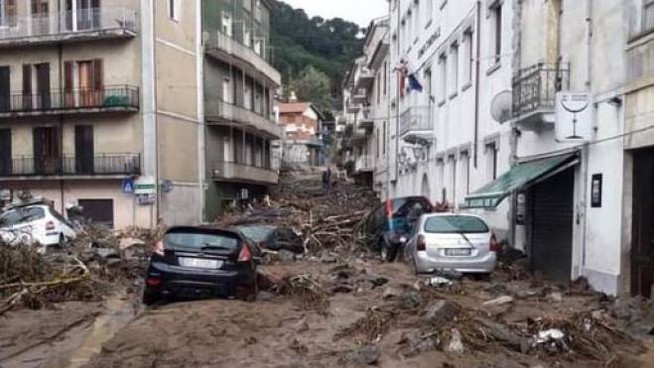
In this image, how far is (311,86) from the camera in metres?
111

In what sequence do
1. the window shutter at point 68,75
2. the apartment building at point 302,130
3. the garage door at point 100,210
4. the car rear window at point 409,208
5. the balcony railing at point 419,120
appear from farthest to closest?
the apartment building at point 302,130
the window shutter at point 68,75
the garage door at point 100,210
the balcony railing at point 419,120
the car rear window at point 409,208

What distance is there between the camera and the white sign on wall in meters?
13.3

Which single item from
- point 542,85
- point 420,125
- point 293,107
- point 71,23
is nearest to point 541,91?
point 542,85

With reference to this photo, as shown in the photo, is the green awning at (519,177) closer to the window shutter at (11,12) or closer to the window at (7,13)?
the window shutter at (11,12)

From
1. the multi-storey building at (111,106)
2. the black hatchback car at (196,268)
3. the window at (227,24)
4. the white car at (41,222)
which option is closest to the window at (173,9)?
the multi-storey building at (111,106)

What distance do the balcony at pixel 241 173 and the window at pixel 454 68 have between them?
19.7 m

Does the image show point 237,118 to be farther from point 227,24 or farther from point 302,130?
point 302,130

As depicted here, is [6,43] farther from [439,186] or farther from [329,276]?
[329,276]

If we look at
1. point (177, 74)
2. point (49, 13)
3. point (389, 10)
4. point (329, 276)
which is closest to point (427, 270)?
point (329, 276)

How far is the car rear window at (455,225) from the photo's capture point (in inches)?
607

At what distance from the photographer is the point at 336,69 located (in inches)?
4648

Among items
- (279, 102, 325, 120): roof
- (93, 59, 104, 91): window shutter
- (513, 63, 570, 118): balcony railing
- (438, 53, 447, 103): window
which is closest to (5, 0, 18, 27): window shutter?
(93, 59, 104, 91): window shutter

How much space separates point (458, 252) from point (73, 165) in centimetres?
2759

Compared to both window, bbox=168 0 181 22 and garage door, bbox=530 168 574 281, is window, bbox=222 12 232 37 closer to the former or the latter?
window, bbox=168 0 181 22
